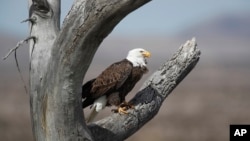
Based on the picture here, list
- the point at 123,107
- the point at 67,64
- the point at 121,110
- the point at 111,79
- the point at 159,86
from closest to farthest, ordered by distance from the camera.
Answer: the point at 67,64 → the point at 121,110 → the point at 123,107 → the point at 159,86 → the point at 111,79

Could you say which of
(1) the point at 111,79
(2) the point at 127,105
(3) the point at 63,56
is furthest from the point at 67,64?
(1) the point at 111,79

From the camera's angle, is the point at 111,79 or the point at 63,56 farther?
the point at 111,79

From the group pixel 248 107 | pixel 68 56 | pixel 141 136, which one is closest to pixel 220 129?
pixel 141 136

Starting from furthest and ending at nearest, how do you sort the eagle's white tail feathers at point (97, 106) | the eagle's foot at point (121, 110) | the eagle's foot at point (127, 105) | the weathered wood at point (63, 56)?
the eagle's white tail feathers at point (97, 106) → the eagle's foot at point (127, 105) → the eagle's foot at point (121, 110) → the weathered wood at point (63, 56)

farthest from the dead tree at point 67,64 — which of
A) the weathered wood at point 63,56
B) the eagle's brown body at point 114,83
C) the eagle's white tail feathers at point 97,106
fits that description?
the eagle's brown body at point 114,83

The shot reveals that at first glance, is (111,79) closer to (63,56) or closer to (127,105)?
(127,105)

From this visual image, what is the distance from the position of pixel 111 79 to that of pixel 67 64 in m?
1.82

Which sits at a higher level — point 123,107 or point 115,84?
point 115,84

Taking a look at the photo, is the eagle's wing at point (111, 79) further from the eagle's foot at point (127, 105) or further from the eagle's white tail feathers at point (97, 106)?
the eagle's foot at point (127, 105)

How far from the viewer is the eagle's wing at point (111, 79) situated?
255 inches

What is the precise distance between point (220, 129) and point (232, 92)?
19477 mm

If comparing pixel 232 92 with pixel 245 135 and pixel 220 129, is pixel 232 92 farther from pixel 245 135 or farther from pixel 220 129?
pixel 245 135

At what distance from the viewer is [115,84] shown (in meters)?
6.73

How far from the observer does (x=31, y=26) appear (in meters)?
5.48
